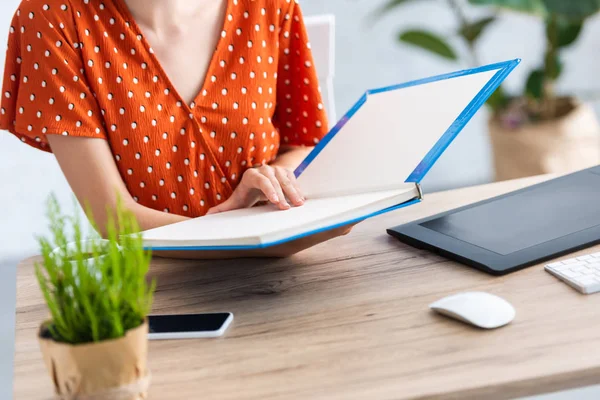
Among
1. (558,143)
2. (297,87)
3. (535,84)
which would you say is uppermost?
(297,87)

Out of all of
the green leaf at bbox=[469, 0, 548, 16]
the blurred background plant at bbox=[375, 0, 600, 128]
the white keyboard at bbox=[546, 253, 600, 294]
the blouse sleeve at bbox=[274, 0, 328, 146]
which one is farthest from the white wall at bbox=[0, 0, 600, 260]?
the white keyboard at bbox=[546, 253, 600, 294]

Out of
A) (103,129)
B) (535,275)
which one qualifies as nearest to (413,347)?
(535,275)

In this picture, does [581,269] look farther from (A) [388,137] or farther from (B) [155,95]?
(B) [155,95]

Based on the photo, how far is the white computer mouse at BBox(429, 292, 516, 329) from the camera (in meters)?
0.79

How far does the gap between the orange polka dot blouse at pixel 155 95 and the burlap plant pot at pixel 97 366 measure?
64 centimetres

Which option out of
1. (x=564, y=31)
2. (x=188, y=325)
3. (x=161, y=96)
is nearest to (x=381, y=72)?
(x=564, y=31)

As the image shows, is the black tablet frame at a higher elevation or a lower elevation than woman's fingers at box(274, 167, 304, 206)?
lower

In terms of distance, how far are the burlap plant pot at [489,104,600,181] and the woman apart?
1.73m

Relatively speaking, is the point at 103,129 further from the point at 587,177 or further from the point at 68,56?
the point at 587,177

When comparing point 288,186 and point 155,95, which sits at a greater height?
point 155,95

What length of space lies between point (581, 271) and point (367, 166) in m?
0.31

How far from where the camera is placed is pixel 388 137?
Result: 3.46 feet

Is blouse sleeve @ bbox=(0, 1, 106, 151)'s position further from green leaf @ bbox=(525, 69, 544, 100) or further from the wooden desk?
green leaf @ bbox=(525, 69, 544, 100)

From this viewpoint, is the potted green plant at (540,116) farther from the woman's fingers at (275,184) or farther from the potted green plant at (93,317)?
the potted green plant at (93,317)
